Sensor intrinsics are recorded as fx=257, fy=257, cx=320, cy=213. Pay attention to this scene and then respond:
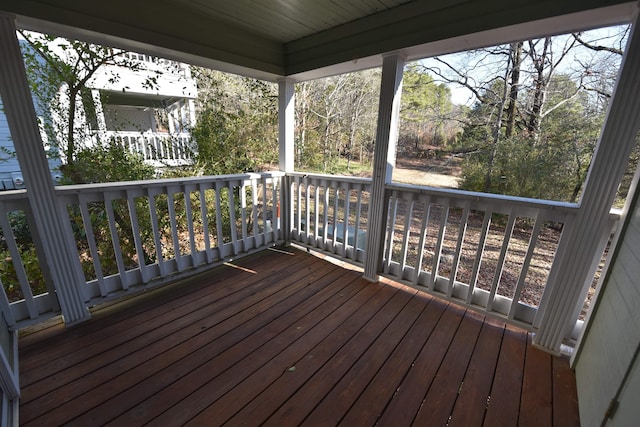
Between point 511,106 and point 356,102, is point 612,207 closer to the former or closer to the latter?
point 511,106

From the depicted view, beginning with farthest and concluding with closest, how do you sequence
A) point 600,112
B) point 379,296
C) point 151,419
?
point 600,112, point 379,296, point 151,419

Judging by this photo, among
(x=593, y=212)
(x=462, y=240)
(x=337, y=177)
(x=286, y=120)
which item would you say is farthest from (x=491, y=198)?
(x=286, y=120)

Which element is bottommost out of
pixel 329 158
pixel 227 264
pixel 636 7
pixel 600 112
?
pixel 227 264

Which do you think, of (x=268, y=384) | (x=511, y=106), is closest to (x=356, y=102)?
(x=511, y=106)

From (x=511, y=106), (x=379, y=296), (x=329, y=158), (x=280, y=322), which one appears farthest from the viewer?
(x=329, y=158)

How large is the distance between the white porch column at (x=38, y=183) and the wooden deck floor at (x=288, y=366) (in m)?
0.30

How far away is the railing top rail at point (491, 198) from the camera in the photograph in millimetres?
1646

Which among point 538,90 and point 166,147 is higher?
point 538,90

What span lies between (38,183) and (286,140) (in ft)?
7.15

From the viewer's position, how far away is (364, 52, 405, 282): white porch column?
7.04 feet

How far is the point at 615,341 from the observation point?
121 centimetres

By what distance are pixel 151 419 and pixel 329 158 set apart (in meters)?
6.26

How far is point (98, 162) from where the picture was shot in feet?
9.80

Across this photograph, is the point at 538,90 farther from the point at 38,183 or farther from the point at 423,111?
the point at 38,183
